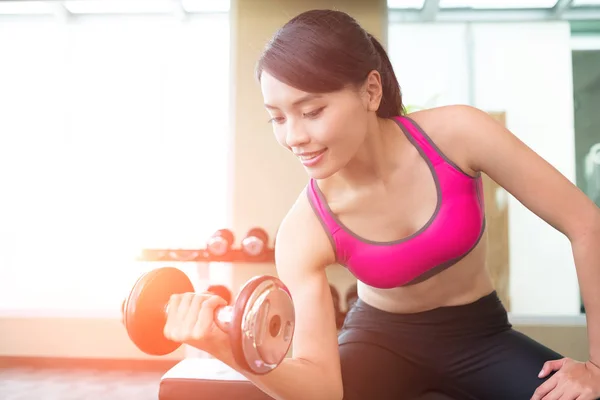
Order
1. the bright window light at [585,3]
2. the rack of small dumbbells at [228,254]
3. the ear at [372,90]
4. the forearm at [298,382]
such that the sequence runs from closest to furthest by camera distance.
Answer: the forearm at [298,382] → the ear at [372,90] → the rack of small dumbbells at [228,254] → the bright window light at [585,3]

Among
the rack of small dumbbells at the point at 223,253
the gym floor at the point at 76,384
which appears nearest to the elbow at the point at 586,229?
the rack of small dumbbells at the point at 223,253

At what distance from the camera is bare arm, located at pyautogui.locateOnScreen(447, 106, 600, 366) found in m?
0.87

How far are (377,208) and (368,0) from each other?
6.51 feet

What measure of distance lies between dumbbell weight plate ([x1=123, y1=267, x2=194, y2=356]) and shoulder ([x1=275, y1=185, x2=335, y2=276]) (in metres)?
0.31

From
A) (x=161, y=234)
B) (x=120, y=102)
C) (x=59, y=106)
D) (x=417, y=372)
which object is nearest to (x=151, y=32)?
(x=120, y=102)

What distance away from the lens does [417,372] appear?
3.41 ft

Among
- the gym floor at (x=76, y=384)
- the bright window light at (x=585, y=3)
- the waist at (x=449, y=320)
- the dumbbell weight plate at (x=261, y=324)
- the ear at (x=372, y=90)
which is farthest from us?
the bright window light at (x=585, y=3)

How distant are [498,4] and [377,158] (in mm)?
2485

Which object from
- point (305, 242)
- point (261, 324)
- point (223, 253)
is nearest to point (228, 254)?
point (223, 253)

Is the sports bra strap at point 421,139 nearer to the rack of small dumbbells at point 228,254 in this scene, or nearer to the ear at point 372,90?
the ear at point 372,90

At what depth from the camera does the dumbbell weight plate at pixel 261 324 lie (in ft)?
1.95

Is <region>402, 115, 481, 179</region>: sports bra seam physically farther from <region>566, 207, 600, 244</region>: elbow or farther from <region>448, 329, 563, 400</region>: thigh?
<region>448, 329, 563, 400</region>: thigh

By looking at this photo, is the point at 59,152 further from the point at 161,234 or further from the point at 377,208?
the point at 377,208

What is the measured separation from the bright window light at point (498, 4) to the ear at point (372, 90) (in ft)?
7.56
